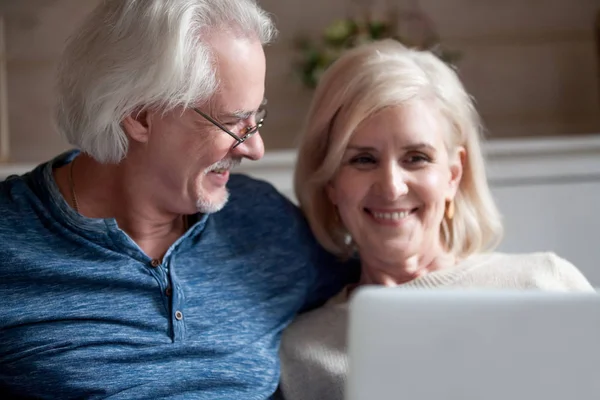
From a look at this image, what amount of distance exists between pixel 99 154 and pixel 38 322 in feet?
1.13

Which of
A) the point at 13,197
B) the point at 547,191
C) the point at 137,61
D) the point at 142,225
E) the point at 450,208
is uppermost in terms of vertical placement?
the point at 137,61

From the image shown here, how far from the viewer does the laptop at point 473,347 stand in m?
0.73

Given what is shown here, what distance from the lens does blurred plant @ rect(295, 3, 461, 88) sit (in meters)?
2.55

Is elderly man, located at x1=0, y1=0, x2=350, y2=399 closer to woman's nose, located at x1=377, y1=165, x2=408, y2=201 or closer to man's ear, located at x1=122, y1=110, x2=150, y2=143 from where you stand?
man's ear, located at x1=122, y1=110, x2=150, y2=143

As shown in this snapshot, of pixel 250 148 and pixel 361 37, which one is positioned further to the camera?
pixel 361 37

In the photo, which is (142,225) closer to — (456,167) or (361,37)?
(456,167)

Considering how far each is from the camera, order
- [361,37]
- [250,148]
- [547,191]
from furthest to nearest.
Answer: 1. [361,37]
2. [547,191]
3. [250,148]

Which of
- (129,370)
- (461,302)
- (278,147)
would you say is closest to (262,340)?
(129,370)

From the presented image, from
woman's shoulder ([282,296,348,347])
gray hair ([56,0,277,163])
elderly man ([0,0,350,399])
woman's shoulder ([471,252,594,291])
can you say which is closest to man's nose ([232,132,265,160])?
elderly man ([0,0,350,399])

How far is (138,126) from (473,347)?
959 millimetres

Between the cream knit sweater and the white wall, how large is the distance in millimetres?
491

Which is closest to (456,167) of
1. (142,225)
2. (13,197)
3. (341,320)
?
(341,320)

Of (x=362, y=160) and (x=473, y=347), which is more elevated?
(x=473, y=347)

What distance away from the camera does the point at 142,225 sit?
1.57 metres
